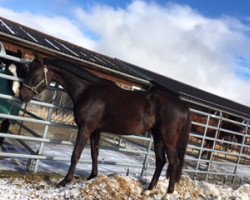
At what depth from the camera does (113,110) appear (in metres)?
6.25

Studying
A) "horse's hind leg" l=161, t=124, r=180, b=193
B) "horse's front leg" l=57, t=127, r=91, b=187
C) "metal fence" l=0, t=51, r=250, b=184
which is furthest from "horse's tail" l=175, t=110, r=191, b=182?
"horse's front leg" l=57, t=127, r=91, b=187

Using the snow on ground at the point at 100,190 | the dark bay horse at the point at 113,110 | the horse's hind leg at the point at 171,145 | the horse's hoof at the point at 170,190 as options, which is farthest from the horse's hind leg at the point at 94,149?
the horse's hoof at the point at 170,190

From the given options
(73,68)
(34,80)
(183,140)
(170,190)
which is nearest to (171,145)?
(183,140)

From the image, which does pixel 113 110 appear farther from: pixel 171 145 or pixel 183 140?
pixel 183 140

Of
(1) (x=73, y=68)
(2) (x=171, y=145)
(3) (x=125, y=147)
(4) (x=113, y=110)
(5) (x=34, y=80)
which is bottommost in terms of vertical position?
(3) (x=125, y=147)

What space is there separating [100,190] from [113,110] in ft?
4.17

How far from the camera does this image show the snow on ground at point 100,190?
529 centimetres

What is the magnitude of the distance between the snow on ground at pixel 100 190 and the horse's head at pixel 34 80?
126 cm

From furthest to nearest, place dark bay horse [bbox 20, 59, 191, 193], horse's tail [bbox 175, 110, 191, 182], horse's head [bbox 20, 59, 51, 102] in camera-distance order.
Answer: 1. horse's tail [bbox 175, 110, 191, 182]
2. dark bay horse [bbox 20, 59, 191, 193]
3. horse's head [bbox 20, 59, 51, 102]

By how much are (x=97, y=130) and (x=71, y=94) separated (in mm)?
744

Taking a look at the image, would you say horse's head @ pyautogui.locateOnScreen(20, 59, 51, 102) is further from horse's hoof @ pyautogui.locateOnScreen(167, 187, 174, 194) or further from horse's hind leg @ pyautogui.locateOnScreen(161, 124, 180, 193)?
horse's hoof @ pyautogui.locateOnScreen(167, 187, 174, 194)

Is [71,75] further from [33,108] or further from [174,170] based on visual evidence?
[33,108]

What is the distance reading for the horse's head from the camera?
580cm

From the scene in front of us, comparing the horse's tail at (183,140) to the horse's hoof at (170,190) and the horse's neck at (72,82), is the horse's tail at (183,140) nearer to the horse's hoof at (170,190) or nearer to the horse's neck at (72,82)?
the horse's hoof at (170,190)
